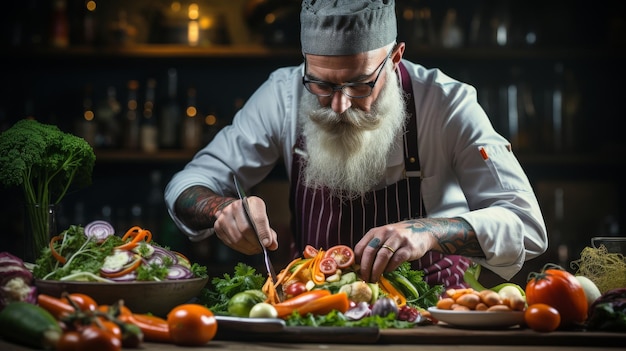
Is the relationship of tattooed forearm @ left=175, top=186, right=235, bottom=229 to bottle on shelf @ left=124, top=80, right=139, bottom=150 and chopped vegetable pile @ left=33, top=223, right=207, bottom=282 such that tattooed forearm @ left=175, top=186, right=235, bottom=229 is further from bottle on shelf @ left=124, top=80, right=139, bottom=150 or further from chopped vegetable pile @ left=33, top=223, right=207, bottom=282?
bottle on shelf @ left=124, top=80, right=139, bottom=150

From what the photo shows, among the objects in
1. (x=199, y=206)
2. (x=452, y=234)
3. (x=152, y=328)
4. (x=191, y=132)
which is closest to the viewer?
(x=152, y=328)

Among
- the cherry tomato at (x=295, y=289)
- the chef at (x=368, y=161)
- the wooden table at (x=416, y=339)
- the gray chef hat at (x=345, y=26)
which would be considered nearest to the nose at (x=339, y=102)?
the chef at (x=368, y=161)

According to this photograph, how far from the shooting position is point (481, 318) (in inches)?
62.4

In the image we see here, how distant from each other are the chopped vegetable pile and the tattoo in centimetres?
62

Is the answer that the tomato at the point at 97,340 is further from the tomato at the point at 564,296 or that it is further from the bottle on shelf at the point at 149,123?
the bottle on shelf at the point at 149,123

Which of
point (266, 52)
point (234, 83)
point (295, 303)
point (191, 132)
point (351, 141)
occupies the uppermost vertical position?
point (266, 52)

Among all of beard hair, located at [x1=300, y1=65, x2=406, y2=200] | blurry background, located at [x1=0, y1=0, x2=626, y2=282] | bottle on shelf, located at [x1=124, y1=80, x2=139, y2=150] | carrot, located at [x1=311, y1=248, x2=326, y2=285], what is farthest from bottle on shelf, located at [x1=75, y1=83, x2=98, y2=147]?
carrot, located at [x1=311, y1=248, x2=326, y2=285]

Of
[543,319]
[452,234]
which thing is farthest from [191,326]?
[452,234]

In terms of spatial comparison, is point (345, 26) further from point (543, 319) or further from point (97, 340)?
→ point (97, 340)

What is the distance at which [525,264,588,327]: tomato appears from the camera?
163 centimetres

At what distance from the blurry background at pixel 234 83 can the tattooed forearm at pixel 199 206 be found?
1.35m

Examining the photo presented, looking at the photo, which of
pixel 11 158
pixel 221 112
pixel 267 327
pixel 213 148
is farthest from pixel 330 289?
pixel 221 112

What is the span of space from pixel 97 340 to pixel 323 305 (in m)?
0.49

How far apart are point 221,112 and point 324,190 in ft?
5.30
